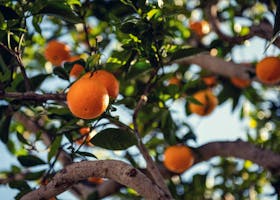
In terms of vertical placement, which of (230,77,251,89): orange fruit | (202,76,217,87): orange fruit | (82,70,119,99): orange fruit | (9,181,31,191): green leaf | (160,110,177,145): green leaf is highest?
(82,70,119,99): orange fruit

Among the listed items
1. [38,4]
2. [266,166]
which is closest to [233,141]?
[266,166]

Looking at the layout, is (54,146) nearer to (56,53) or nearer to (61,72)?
(61,72)

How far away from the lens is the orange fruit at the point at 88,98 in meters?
1.17

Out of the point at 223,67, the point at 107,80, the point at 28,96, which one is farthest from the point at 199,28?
the point at 28,96

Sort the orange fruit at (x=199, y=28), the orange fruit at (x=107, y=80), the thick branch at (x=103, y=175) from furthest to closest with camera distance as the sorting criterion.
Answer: the orange fruit at (x=199, y=28) < the orange fruit at (x=107, y=80) < the thick branch at (x=103, y=175)

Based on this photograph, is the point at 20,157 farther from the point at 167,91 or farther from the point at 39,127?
the point at 167,91

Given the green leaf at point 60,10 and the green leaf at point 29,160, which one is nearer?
the green leaf at point 60,10

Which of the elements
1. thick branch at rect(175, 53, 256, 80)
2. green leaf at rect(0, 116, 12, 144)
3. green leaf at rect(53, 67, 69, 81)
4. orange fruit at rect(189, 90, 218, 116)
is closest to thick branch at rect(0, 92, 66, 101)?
green leaf at rect(53, 67, 69, 81)

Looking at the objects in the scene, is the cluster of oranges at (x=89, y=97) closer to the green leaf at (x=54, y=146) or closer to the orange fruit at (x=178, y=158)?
the green leaf at (x=54, y=146)

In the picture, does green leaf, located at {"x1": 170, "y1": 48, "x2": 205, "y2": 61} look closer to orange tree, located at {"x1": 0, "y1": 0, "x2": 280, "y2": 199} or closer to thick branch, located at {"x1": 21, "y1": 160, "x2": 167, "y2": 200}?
orange tree, located at {"x1": 0, "y1": 0, "x2": 280, "y2": 199}

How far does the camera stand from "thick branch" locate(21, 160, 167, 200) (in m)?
1.15

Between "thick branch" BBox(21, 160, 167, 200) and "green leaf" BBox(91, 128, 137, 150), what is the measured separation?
0.13 meters

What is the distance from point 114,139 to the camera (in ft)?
4.39

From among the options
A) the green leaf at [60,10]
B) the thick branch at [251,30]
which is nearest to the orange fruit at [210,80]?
the thick branch at [251,30]
